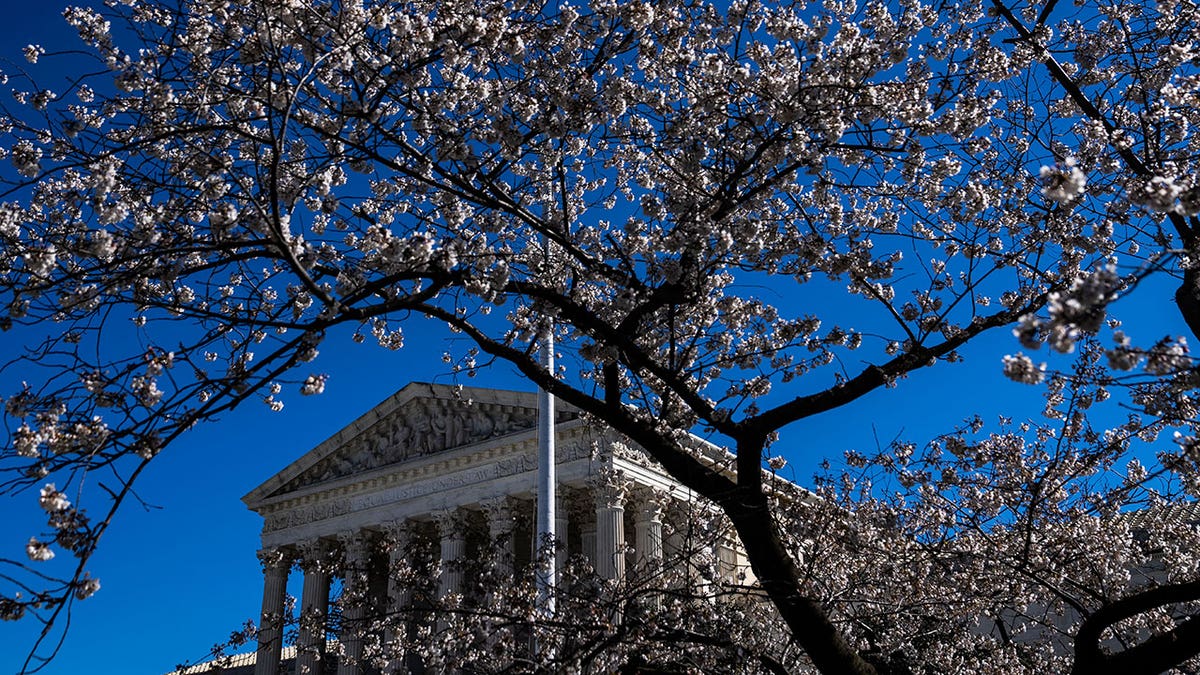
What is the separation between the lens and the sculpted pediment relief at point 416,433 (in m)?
30.0

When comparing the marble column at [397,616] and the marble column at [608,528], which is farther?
the marble column at [608,528]

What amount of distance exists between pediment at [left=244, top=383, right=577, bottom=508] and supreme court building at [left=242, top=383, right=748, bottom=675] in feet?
0.12

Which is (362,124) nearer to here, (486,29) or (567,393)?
(486,29)

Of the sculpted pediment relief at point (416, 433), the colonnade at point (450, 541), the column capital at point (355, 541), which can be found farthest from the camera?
the column capital at point (355, 541)

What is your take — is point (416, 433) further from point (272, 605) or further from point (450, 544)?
point (272, 605)

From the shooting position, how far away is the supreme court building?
27.3m

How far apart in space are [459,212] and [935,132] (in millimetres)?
3083

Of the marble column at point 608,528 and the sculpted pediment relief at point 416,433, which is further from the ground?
the sculpted pediment relief at point 416,433

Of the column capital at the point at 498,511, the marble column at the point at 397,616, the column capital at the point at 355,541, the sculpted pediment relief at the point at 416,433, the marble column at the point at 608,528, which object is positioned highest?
the sculpted pediment relief at the point at 416,433

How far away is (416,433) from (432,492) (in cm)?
256

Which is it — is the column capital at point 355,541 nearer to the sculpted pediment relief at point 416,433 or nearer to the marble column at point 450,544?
the sculpted pediment relief at point 416,433

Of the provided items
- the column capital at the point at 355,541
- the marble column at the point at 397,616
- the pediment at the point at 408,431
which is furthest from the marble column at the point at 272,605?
the marble column at the point at 397,616

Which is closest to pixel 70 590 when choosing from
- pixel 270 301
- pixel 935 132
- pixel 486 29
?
pixel 270 301

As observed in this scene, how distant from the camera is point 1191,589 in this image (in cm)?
471
